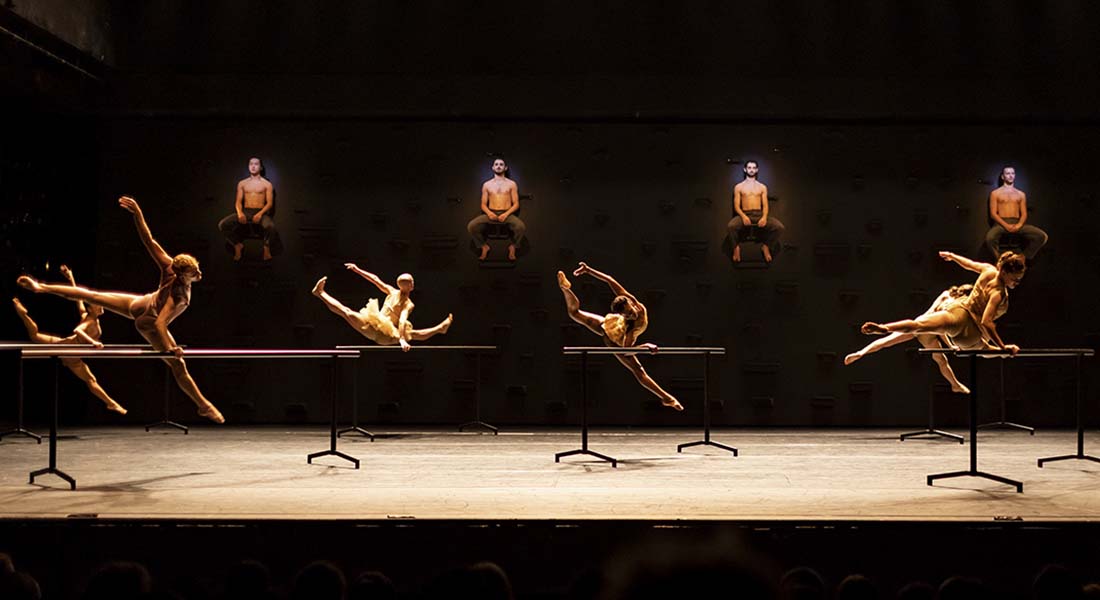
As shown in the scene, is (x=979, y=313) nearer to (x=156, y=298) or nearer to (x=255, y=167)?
(x=156, y=298)

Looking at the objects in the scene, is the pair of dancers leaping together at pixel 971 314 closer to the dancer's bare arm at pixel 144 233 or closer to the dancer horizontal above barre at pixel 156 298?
the dancer horizontal above barre at pixel 156 298

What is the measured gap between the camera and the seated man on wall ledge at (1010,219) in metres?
10.7

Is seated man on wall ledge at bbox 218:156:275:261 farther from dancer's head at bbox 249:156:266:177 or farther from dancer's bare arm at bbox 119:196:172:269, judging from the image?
dancer's bare arm at bbox 119:196:172:269

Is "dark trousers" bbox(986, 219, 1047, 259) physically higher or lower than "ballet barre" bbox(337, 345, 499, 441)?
higher

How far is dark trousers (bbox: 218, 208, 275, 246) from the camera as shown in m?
10.9

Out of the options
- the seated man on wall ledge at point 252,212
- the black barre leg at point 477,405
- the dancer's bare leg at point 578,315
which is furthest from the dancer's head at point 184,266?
the seated man on wall ledge at point 252,212

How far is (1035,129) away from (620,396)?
520cm

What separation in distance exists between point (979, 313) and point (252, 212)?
7.13 m

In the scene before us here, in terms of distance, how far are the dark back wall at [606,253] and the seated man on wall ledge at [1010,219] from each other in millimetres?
160

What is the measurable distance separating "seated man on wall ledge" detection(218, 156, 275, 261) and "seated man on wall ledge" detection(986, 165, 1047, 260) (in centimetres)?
753

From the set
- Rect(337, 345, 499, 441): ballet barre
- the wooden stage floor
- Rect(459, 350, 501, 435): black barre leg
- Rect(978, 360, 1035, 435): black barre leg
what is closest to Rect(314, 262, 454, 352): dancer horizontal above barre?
Rect(337, 345, 499, 441): ballet barre

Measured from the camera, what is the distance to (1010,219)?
421 inches
